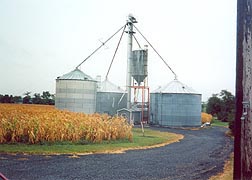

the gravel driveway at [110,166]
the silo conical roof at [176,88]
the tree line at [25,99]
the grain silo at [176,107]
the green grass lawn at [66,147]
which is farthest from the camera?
the silo conical roof at [176,88]

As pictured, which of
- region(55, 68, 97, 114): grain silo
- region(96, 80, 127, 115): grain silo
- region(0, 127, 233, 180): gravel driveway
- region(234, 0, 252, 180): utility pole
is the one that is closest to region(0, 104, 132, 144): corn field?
region(0, 127, 233, 180): gravel driveway

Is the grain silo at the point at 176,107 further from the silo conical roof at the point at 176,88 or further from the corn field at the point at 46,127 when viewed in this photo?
the corn field at the point at 46,127

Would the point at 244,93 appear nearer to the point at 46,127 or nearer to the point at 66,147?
the point at 66,147

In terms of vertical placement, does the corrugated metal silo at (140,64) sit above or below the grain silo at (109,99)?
above

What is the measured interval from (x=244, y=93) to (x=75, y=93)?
1426 centimetres

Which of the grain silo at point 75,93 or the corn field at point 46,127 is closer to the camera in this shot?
the corn field at point 46,127

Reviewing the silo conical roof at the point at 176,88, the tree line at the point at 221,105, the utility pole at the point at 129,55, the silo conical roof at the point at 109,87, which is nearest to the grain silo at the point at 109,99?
the silo conical roof at the point at 109,87

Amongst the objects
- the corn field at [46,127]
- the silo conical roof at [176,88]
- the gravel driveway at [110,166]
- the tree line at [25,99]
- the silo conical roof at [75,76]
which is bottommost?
the gravel driveway at [110,166]

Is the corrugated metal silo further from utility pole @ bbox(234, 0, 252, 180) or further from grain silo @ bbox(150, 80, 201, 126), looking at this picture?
utility pole @ bbox(234, 0, 252, 180)

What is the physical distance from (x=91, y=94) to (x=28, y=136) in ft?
28.5

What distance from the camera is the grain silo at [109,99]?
2231cm

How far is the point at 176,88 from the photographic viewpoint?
22.7 meters

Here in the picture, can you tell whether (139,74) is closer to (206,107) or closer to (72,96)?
(72,96)

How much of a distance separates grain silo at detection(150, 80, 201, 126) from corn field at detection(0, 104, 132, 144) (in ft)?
38.4
